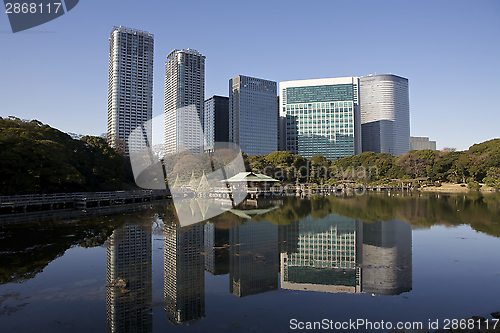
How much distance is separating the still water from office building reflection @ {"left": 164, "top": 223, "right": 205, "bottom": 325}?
1.4 inches

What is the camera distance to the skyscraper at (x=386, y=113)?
15900 centimetres

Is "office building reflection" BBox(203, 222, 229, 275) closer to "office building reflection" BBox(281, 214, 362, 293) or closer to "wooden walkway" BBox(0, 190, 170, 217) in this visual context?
"office building reflection" BBox(281, 214, 362, 293)

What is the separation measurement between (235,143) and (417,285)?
108 meters

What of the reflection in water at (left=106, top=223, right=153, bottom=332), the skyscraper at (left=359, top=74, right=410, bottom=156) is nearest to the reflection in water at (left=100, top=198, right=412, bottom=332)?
the reflection in water at (left=106, top=223, right=153, bottom=332)

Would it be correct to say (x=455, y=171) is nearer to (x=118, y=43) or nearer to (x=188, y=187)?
(x=188, y=187)

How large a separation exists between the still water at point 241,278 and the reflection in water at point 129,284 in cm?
3

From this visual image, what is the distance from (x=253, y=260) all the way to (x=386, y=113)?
175 metres

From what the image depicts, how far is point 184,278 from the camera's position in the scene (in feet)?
24.6

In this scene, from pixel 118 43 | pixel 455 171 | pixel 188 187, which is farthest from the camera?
pixel 118 43

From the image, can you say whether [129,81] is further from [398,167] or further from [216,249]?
[216,249]

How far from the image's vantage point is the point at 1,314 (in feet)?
18.0

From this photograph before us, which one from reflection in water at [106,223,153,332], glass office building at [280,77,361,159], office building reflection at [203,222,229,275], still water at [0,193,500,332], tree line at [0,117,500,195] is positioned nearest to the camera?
reflection in water at [106,223,153,332]

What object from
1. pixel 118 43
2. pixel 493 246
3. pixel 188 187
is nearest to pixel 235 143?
pixel 118 43

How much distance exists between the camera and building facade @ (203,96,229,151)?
12850cm
